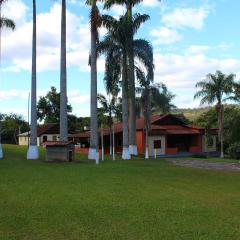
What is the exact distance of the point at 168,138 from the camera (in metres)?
56.2

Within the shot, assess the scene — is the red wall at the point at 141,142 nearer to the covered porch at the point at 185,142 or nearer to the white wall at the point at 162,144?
the white wall at the point at 162,144

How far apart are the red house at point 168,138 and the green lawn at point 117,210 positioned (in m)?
33.2

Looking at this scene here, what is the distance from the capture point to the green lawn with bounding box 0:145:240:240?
9211 mm

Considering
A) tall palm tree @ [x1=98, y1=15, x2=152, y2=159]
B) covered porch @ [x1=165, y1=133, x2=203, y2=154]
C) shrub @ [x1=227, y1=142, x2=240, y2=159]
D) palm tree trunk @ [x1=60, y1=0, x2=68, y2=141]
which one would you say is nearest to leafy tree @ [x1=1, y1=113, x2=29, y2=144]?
covered porch @ [x1=165, y1=133, x2=203, y2=154]

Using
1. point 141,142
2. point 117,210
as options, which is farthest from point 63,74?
point 117,210

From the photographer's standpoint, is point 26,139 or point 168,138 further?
point 26,139

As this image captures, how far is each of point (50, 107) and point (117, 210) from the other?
78.7 metres

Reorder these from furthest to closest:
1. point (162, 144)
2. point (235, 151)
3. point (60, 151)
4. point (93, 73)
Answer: point (162, 144)
point (235, 151)
point (93, 73)
point (60, 151)

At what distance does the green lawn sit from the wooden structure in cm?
1251

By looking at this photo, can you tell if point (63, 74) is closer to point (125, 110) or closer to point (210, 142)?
point (125, 110)

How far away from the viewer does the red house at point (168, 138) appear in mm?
51688

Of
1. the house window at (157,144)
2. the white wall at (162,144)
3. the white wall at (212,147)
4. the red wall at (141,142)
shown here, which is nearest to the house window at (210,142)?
the white wall at (212,147)

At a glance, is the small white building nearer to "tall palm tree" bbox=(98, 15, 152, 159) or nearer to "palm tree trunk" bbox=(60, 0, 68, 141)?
"tall palm tree" bbox=(98, 15, 152, 159)

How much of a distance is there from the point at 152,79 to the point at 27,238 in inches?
1294
